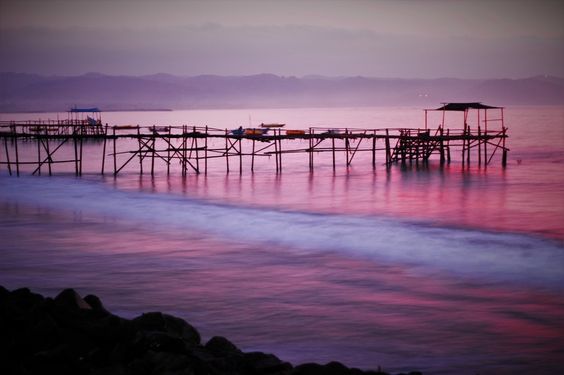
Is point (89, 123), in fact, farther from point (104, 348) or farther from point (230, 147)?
point (104, 348)

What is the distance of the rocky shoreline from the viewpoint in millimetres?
6688

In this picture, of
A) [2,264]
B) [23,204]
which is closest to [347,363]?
[2,264]

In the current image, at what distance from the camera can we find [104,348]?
7094mm

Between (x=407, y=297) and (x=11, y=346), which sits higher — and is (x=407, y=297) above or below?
below

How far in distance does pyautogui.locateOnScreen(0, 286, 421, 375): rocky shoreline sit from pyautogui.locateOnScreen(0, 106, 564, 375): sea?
2.16 meters

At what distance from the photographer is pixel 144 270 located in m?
14.7

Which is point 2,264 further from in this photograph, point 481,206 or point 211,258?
point 481,206

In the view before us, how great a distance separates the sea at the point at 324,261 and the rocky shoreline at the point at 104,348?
2164 mm

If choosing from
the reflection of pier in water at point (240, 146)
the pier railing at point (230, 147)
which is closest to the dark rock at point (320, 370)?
the pier railing at point (230, 147)

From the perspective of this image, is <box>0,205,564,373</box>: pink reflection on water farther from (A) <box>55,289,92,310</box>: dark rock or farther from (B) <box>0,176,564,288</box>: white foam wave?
(A) <box>55,289,92,310</box>: dark rock

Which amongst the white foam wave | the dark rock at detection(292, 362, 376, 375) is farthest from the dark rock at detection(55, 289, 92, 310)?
the white foam wave

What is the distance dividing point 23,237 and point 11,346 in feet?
40.8

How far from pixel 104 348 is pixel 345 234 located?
43.3 feet

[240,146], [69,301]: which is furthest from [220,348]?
[240,146]
